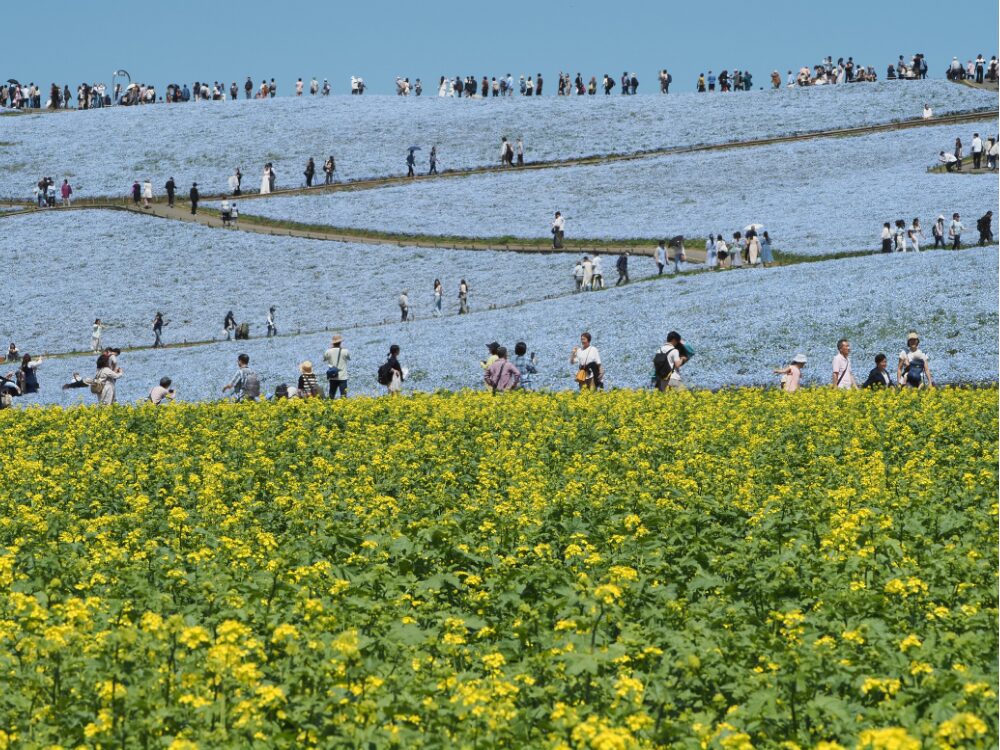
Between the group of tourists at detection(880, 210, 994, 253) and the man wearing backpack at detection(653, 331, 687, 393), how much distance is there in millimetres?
22762

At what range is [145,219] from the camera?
6638 centimetres

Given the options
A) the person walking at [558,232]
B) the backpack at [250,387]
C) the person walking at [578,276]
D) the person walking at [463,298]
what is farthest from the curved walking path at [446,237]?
the backpack at [250,387]

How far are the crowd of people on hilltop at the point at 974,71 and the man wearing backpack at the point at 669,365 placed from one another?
217 ft

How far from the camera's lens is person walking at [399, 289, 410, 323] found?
156 feet

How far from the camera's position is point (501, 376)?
27.2 metres

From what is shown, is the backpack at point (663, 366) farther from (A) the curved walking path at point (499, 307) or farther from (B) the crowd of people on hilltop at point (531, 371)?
(A) the curved walking path at point (499, 307)

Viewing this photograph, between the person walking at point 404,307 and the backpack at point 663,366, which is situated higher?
the person walking at point 404,307

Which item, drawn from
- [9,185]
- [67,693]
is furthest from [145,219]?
[67,693]

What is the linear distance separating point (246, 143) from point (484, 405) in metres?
62.4

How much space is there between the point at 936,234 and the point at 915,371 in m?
23.0

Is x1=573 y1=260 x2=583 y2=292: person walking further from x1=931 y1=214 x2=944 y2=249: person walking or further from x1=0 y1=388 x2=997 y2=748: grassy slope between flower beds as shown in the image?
x1=0 y1=388 x2=997 y2=748: grassy slope between flower beds

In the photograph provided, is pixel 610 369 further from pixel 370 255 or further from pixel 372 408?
pixel 370 255

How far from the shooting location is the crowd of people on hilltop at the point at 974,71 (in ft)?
279

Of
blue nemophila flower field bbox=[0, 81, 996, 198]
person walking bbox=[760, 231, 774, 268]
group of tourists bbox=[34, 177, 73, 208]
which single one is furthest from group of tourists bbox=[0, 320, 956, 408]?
blue nemophila flower field bbox=[0, 81, 996, 198]
